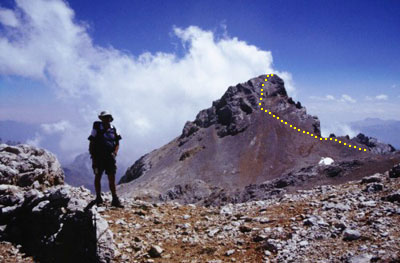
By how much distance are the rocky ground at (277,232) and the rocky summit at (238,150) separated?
37326 millimetres

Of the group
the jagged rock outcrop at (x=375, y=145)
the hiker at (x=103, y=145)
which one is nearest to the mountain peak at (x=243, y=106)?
the jagged rock outcrop at (x=375, y=145)

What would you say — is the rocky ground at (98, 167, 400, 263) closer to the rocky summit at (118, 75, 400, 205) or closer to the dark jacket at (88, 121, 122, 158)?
the dark jacket at (88, 121, 122, 158)

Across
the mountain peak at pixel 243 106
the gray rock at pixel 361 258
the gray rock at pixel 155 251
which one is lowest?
the gray rock at pixel 361 258

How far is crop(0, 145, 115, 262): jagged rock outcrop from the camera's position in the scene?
332 inches

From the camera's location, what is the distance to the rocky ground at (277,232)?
7.94 meters

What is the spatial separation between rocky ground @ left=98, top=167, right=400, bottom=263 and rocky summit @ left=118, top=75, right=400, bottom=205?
1470 inches

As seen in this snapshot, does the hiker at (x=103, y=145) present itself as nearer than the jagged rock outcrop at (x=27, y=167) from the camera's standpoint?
Yes

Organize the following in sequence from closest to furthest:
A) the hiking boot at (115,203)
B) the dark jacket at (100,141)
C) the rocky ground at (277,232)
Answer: the rocky ground at (277,232)
the dark jacket at (100,141)
the hiking boot at (115,203)

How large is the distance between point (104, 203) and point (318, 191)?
1041 cm

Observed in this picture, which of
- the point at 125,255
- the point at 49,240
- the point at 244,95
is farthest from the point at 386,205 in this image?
the point at 244,95

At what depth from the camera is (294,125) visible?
81.4 metres

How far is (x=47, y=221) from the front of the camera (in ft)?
33.4

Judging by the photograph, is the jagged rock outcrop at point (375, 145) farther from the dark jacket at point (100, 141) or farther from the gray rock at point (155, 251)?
the gray rock at point (155, 251)

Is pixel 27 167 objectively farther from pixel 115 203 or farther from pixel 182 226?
pixel 182 226
